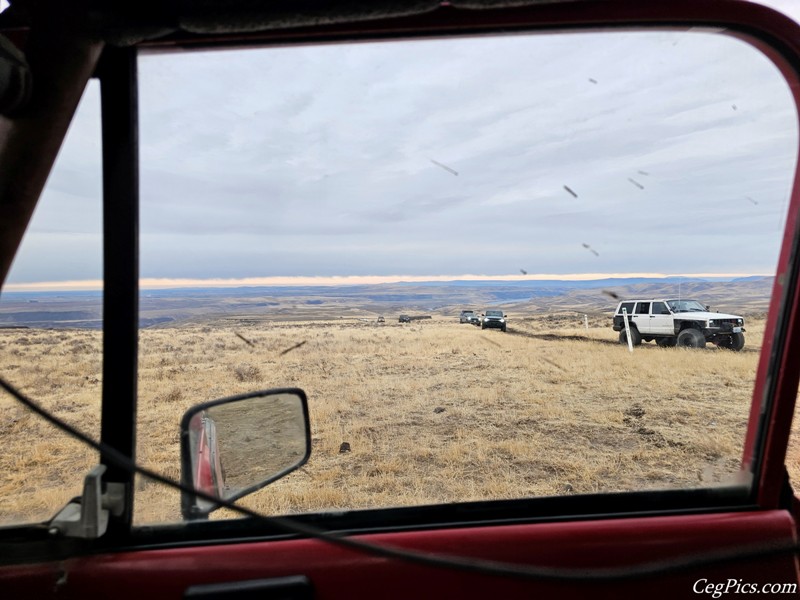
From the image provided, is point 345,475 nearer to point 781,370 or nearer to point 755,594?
point 755,594

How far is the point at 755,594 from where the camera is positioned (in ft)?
4.47

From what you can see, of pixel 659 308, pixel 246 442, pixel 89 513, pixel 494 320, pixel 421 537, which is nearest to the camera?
pixel 89 513

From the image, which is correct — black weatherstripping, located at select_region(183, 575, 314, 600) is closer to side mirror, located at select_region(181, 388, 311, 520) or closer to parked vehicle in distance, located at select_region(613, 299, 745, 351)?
side mirror, located at select_region(181, 388, 311, 520)

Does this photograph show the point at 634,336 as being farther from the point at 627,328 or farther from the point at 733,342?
the point at 733,342

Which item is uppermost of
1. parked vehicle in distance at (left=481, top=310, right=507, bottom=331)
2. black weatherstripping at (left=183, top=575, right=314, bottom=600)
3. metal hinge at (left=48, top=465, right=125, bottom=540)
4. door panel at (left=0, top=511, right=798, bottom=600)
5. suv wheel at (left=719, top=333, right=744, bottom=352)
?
parked vehicle in distance at (left=481, top=310, right=507, bottom=331)

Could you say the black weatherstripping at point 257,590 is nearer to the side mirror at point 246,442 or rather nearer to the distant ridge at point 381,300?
the side mirror at point 246,442

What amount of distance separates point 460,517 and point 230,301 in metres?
0.96

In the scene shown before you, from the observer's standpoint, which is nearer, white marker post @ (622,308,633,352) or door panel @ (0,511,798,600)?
door panel @ (0,511,798,600)

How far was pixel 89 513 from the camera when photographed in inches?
48.4

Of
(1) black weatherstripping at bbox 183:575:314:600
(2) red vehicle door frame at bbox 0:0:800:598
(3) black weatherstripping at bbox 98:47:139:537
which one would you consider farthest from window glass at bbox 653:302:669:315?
(3) black weatherstripping at bbox 98:47:139:537

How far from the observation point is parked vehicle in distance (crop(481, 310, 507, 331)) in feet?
5.61

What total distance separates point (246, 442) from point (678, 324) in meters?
1.46

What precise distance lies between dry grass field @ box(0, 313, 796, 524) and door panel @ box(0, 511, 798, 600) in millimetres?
145

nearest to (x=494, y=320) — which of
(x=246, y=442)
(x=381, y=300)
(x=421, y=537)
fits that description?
(x=381, y=300)
